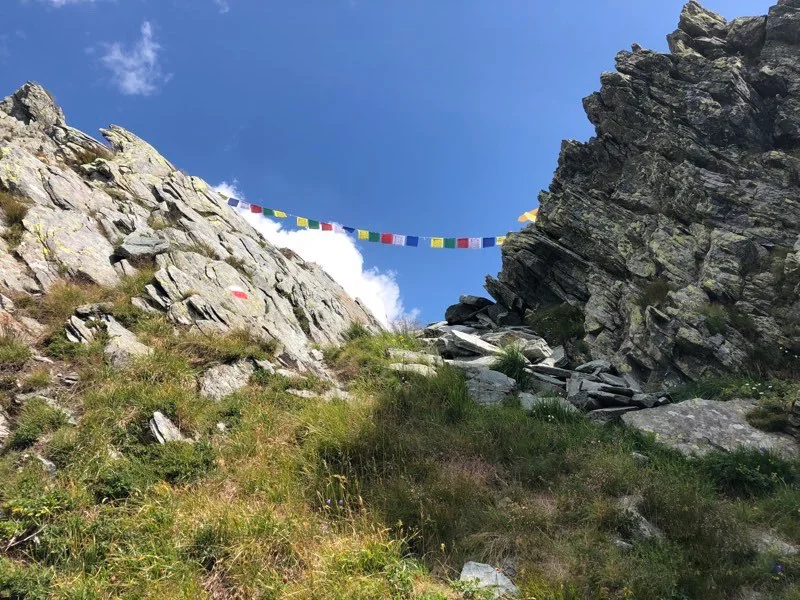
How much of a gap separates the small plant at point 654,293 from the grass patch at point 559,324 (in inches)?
110

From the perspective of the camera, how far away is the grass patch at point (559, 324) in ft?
59.1

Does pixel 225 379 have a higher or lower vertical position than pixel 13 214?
lower

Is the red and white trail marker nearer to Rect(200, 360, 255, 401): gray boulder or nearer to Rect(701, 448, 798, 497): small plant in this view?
Rect(200, 360, 255, 401): gray boulder

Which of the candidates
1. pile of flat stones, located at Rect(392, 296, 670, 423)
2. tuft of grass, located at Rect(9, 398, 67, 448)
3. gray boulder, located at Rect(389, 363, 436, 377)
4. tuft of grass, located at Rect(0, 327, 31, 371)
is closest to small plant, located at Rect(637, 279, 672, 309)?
pile of flat stones, located at Rect(392, 296, 670, 423)

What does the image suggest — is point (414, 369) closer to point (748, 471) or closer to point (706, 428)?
point (706, 428)

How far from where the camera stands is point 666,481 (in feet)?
21.9

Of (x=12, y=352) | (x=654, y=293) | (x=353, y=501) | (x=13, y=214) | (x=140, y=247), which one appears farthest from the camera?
(x=654, y=293)

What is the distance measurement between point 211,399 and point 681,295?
12847mm

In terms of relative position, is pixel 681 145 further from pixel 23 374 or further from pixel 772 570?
pixel 23 374

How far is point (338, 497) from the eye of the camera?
6059mm

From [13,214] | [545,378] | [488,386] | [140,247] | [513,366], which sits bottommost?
[488,386]

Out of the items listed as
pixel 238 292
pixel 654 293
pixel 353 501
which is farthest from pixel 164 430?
pixel 654 293

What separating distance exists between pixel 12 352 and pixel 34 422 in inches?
72.4

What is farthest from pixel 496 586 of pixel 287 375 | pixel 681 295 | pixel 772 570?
pixel 681 295
